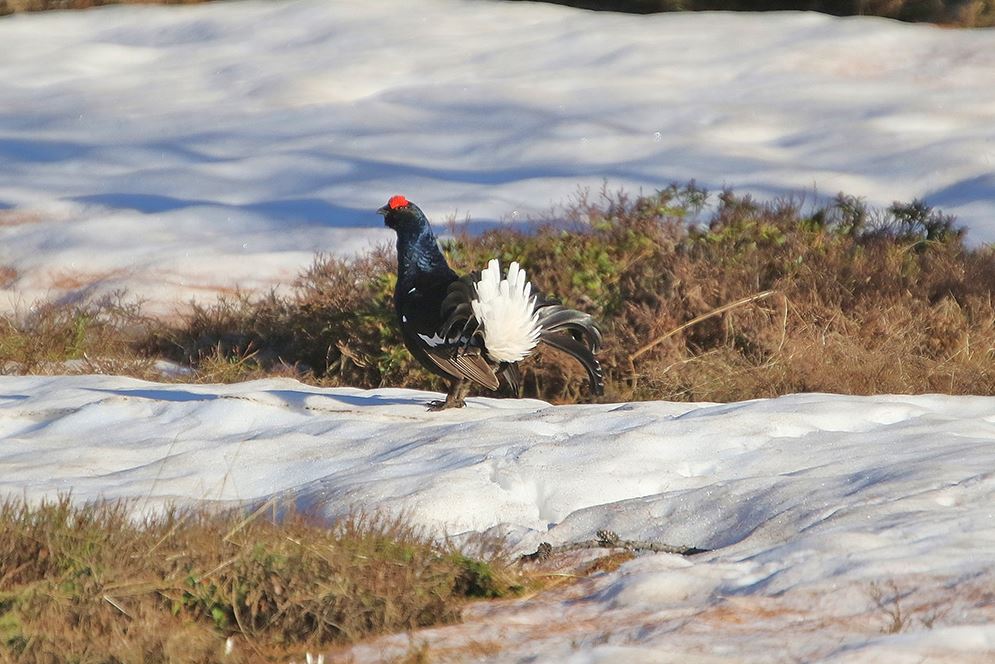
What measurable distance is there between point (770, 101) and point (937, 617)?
11076 millimetres

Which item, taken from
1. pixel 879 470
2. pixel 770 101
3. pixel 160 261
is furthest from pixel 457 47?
pixel 879 470

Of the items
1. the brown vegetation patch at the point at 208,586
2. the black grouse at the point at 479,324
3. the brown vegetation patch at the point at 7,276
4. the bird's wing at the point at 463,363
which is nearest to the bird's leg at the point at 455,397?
the black grouse at the point at 479,324

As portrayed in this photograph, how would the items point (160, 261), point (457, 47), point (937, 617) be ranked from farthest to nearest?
1. point (457, 47)
2. point (160, 261)
3. point (937, 617)

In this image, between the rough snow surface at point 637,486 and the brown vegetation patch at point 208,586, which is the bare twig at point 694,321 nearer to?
the rough snow surface at point 637,486

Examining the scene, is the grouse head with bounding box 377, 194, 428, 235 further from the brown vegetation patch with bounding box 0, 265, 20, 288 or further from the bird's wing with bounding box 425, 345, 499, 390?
the brown vegetation patch with bounding box 0, 265, 20, 288

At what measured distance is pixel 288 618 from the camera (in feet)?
10.9

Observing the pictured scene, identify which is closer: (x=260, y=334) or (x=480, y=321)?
(x=480, y=321)

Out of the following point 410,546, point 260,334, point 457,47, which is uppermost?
point 457,47

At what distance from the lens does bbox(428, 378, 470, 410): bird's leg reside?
247 inches

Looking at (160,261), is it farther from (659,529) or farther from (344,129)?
(659,529)

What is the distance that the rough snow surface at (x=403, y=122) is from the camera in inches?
A: 438

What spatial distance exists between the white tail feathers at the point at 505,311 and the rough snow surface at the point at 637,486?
0.31 metres

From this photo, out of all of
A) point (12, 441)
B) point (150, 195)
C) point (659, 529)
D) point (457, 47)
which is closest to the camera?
point (659, 529)

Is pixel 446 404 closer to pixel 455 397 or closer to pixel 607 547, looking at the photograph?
pixel 455 397
